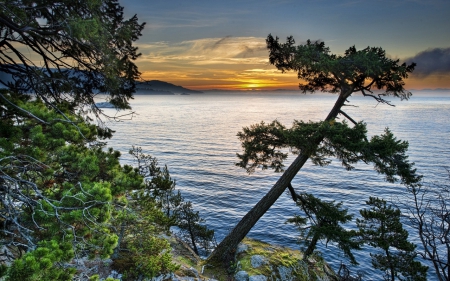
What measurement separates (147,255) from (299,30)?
645 inches

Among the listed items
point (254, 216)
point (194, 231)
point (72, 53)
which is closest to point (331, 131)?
point (254, 216)

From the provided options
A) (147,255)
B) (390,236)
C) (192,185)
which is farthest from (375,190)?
(147,255)

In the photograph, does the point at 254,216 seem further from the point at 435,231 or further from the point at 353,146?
the point at 435,231

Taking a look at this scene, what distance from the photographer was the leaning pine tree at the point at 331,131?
28.6ft

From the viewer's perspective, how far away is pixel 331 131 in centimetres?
891

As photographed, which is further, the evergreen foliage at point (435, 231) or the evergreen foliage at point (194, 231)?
the evergreen foliage at point (194, 231)

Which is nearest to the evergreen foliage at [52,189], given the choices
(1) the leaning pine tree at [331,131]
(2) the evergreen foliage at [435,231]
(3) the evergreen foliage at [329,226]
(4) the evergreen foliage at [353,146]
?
(4) the evergreen foliage at [353,146]

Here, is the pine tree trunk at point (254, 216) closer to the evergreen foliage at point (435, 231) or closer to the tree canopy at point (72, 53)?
the evergreen foliage at point (435, 231)

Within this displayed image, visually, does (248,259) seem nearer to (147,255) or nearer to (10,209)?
(147,255)

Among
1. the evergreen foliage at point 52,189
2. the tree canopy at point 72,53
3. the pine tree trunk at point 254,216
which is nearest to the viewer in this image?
the evergreen foliage at point 52,189

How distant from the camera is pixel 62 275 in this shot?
11.9 ft

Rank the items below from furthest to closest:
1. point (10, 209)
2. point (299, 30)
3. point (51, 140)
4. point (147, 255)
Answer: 1. point (299, 30)
2. point (147, 255)
3. point (51, 140)
4. point (10, 209)

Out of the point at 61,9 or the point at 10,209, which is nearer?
the point at 10,209

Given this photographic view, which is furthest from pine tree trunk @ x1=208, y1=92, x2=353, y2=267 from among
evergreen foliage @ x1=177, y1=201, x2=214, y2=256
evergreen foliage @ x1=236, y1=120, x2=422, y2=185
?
evergreen foliage @ x1=177, y1=201, x2=214, y2=256
